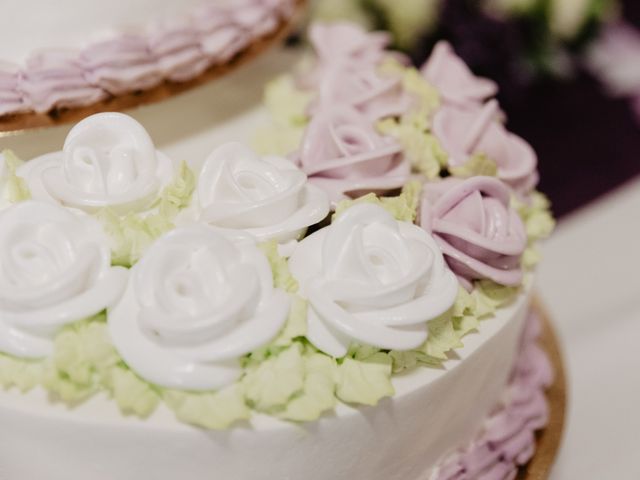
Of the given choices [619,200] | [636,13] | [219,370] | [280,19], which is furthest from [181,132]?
[636,13]

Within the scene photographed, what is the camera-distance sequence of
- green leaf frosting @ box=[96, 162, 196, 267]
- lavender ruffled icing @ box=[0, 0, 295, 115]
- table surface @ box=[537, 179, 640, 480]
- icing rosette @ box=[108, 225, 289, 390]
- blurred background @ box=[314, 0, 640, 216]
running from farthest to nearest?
blurred background @ box=[314, 0, 640, 216], table surface @ box=[537, 179, 640, 480], lavender ruffled icing @ box=[0, 0, 295, 115], green leaf frosting @ box=[96, 162, 196, 267], icing rosette @ box=[108, 225, 289, 390]

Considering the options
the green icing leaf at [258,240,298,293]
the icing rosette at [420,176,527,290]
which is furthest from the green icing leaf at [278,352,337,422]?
the icing rosette at [420,176,527,290]

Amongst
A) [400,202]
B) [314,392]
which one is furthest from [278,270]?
[400,202]

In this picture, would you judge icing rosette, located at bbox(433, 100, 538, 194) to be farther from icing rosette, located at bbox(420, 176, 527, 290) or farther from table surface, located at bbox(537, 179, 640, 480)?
table surface, located at bbox(537, 179, 640, 480)

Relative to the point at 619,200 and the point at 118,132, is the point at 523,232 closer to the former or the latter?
the point at 118,132

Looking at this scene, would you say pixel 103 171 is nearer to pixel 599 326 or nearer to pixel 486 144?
pixel 486 144

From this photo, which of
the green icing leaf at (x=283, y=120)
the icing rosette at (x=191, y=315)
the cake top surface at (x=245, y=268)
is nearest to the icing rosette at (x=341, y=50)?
the green icing leaf at (x=283, y=120)

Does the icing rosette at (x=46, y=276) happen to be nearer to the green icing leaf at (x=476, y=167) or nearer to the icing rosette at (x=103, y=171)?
the icing rosette at (x=103, y=171)
